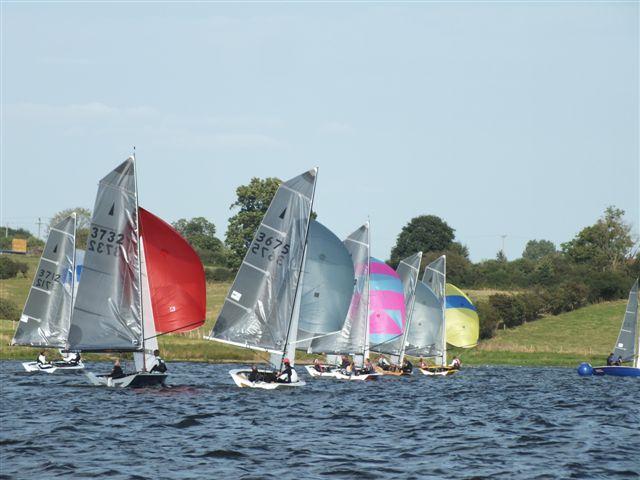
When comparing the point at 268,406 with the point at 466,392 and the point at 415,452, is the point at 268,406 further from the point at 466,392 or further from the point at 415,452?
the point at 466,392

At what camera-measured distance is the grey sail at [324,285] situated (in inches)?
2199

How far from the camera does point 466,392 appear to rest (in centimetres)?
5941

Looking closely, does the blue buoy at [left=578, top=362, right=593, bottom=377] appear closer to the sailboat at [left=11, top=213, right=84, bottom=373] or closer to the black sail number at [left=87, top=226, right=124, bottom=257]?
the sailboat at [left=11, top=213, right=84, bottom=373]

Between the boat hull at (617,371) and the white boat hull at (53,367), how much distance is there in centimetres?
4162

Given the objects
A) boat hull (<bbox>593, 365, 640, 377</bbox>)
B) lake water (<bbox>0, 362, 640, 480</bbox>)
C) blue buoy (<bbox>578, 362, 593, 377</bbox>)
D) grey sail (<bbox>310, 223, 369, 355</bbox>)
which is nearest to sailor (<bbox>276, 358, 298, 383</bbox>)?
lake water (<bbox>0, 362, 640, 480</bbox>)

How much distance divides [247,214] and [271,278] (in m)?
95.0

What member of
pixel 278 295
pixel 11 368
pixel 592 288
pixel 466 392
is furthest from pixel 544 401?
pixel 592 288

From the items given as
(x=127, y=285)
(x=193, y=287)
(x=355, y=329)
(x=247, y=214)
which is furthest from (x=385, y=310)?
(x=247, y=214)

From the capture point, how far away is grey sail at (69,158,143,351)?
4950 cm

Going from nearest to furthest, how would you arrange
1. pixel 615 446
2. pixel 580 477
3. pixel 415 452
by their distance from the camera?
pixel 580 477, pixel 415 452, pixel 615 446

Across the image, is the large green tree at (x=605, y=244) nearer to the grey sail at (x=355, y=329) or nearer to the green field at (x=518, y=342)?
the green field at (x=518, y=342)

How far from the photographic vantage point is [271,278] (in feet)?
173

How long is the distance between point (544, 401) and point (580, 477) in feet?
82.8

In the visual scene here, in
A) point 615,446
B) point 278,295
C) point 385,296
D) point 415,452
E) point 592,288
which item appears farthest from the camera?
point 592,288
